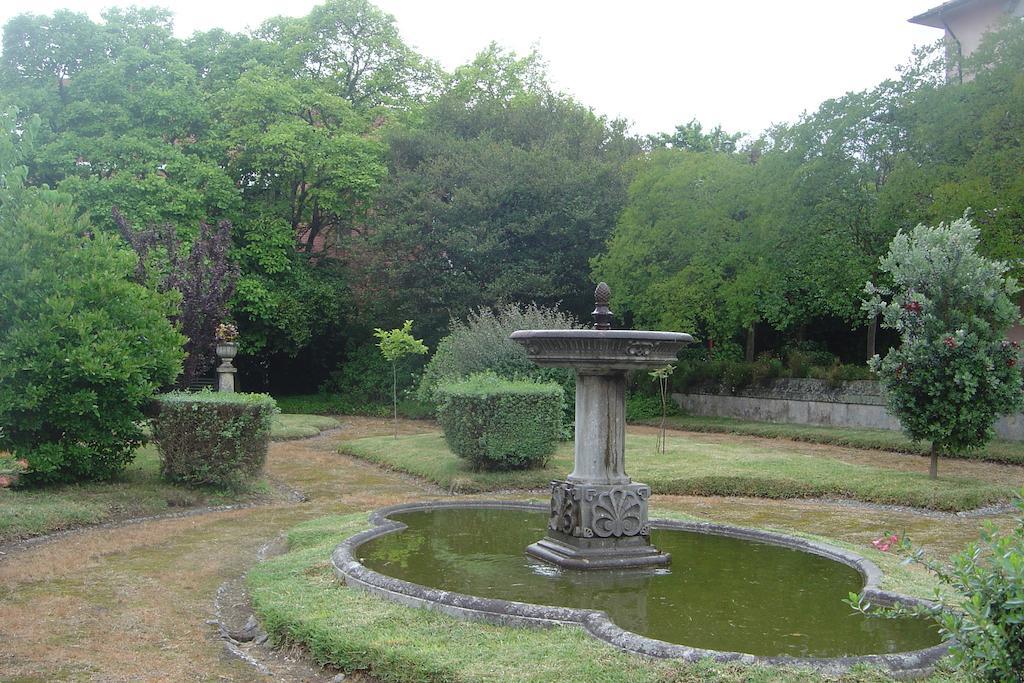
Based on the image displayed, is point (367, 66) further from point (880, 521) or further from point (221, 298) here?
point (880, 521)

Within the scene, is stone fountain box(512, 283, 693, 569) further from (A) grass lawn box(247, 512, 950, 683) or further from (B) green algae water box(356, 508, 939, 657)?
(A) grass lawn box(247, 512, 950, 683)

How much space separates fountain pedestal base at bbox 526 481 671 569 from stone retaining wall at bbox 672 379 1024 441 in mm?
14800

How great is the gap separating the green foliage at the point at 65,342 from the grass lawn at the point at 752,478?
18.0 feet

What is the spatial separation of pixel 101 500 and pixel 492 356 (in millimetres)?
9153

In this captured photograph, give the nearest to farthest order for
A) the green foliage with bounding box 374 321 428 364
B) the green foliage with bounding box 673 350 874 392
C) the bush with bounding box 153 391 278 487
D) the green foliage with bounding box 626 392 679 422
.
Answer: the bush with bounding box 153 391 278 487 < the green foliage with bounding box 374 321 428 364 < the green foliage with bounding box 673 350 874 392 < the green foliage with bounding box 626 392 679 422

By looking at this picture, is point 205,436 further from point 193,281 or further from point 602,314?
point 602,314

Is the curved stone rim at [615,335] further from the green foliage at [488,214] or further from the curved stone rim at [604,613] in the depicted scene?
the green foliage at [488,214]

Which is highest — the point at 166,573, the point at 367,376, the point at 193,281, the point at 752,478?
the point at 193,281

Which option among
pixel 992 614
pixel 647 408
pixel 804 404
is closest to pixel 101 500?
pixel 992 614

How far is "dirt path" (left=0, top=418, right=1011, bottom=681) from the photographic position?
636 centimetres

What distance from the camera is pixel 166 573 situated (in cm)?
911

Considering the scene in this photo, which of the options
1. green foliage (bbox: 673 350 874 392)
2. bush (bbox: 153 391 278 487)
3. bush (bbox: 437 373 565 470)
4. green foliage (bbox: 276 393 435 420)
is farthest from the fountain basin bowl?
green foliage (bbox: 276 393 435 420)

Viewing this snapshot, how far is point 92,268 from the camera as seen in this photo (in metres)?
13.2

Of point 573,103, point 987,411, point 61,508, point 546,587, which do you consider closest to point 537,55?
point 573,103
